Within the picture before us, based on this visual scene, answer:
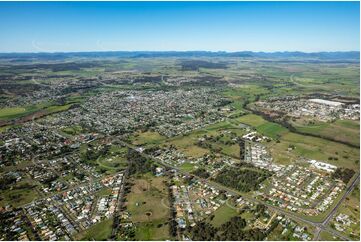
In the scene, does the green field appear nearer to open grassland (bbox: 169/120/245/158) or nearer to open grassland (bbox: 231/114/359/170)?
open grassland (bbox: 169/120/245/158)

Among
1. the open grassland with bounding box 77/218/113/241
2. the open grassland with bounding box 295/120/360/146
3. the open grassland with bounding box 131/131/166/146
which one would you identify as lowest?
the open grassland with bounding box 131/131/166/146

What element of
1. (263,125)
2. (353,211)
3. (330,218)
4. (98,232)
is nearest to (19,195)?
(98,232)

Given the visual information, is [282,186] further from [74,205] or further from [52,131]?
[52,131]

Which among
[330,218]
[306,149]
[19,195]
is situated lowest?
[306,149]

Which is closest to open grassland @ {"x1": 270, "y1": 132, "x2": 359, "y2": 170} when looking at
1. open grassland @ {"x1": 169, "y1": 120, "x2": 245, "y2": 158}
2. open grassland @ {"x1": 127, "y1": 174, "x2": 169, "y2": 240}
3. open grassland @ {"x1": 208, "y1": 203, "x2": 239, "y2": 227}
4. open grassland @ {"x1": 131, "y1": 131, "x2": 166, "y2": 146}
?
open grassland @ {"x1": 169, "y1": 120, "x2": 245, "y2": 158}

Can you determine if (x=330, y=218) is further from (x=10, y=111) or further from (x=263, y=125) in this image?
(x=10, y=111)

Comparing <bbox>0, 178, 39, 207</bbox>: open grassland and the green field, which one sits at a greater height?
the green field

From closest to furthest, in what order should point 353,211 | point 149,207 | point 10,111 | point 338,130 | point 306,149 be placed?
point 353,211
point 149,207
point 306,149
point 338,130
point 10,111

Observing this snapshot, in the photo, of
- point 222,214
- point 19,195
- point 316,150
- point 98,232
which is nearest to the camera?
point 98,232

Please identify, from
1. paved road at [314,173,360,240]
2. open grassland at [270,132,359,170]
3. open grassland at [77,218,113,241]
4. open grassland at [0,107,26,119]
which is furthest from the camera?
open grassland at [0,107,26,119]
